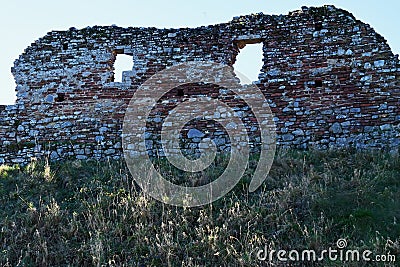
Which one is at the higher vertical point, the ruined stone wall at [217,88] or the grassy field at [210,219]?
the ruined stone wall at [217,88]

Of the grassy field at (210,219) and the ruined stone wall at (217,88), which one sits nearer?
the grassy field at (210,219)

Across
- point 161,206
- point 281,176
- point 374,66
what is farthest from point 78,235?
point 374,66

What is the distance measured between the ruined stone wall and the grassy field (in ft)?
5.01

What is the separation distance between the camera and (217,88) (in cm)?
1127

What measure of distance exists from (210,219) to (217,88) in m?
4.32

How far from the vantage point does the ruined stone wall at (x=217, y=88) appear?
10609 millimetres

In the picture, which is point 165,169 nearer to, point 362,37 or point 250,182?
point 250,182

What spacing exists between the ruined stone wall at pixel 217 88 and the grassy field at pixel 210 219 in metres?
1.53

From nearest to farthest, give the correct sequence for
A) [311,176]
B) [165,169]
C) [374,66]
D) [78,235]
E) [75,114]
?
[78,235] → [311,176] → [165,169] → [374,66] → [75,114]

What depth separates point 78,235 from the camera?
7.49 metres

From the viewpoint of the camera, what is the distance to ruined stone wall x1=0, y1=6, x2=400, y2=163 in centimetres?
1061

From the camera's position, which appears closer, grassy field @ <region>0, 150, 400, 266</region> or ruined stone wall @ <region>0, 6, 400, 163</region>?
grassy field @ <region>0, 150, 400, 266</region>

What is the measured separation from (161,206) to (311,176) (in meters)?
2.35

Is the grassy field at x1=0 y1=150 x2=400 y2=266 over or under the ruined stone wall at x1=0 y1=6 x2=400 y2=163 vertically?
under
